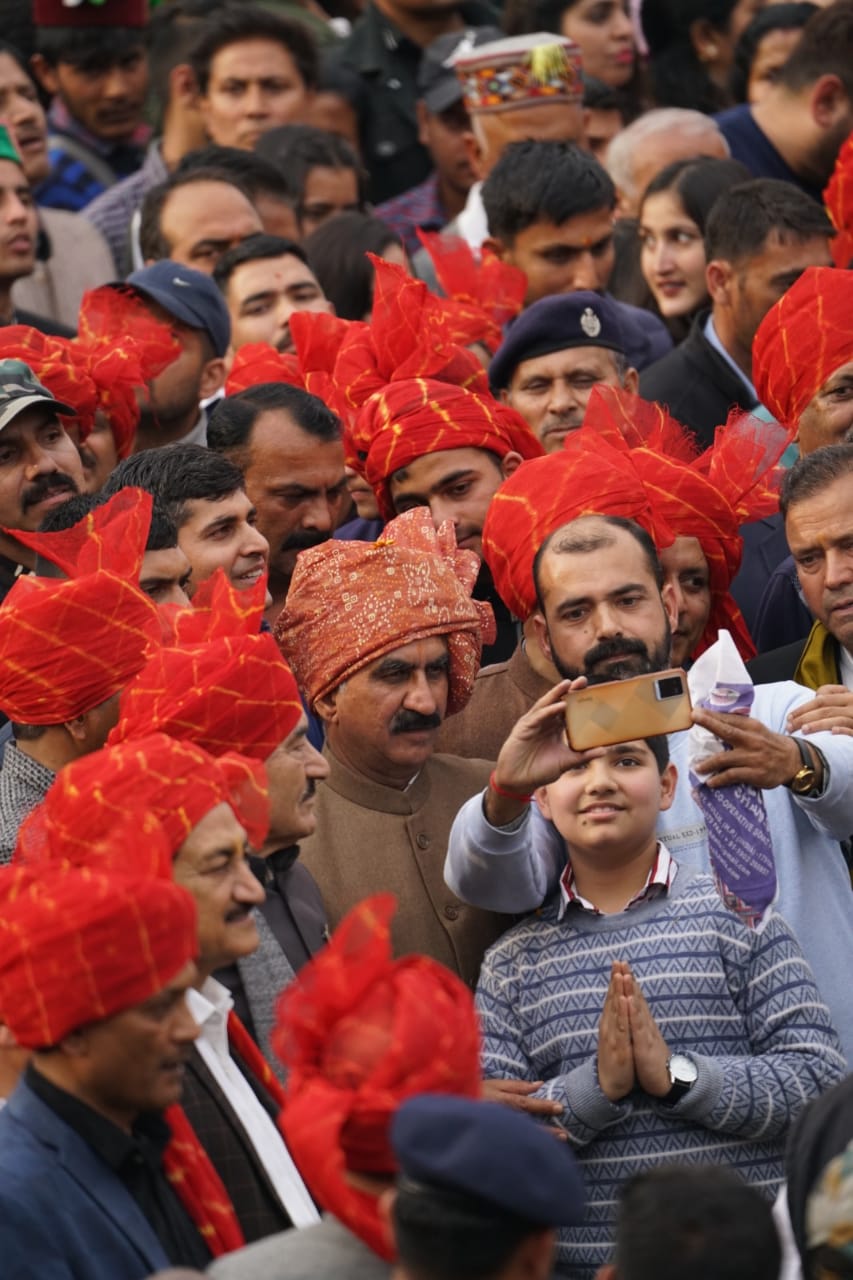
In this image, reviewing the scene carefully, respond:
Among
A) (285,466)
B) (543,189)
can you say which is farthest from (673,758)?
(543,189)

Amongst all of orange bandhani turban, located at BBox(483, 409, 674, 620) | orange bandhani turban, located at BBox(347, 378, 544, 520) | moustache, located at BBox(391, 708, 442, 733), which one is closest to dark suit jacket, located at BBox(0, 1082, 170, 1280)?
moustache, located at BBox(391, 708, 442, 733)

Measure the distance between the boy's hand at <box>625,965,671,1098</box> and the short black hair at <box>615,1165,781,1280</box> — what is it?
127 centimetres

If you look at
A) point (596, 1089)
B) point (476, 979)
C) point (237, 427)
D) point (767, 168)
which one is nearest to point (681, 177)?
point (767, 168)

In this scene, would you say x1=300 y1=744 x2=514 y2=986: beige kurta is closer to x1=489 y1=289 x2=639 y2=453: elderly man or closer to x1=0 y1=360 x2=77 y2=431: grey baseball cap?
x1=0 y1=360 x2=77 y2=431: grey baseball cap

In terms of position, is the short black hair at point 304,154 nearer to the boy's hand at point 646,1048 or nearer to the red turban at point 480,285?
the red turban at point 480,285

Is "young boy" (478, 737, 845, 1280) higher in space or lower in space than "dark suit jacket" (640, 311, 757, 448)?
higher

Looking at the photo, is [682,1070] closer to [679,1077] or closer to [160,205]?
[679,1077]

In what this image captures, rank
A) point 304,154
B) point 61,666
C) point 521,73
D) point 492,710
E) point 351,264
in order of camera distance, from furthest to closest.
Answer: point 304,154
point 521,73
point 351,264
point 492,710
point 61,666

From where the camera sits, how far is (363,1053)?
3689mm

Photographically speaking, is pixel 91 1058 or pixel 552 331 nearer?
pixel 91 1058

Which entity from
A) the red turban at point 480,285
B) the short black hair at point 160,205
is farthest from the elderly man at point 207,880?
the short black hair at point 160,205

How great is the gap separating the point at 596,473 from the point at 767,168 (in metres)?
3.99

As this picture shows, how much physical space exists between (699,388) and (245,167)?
87.8 inches

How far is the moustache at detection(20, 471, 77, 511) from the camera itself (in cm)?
636
